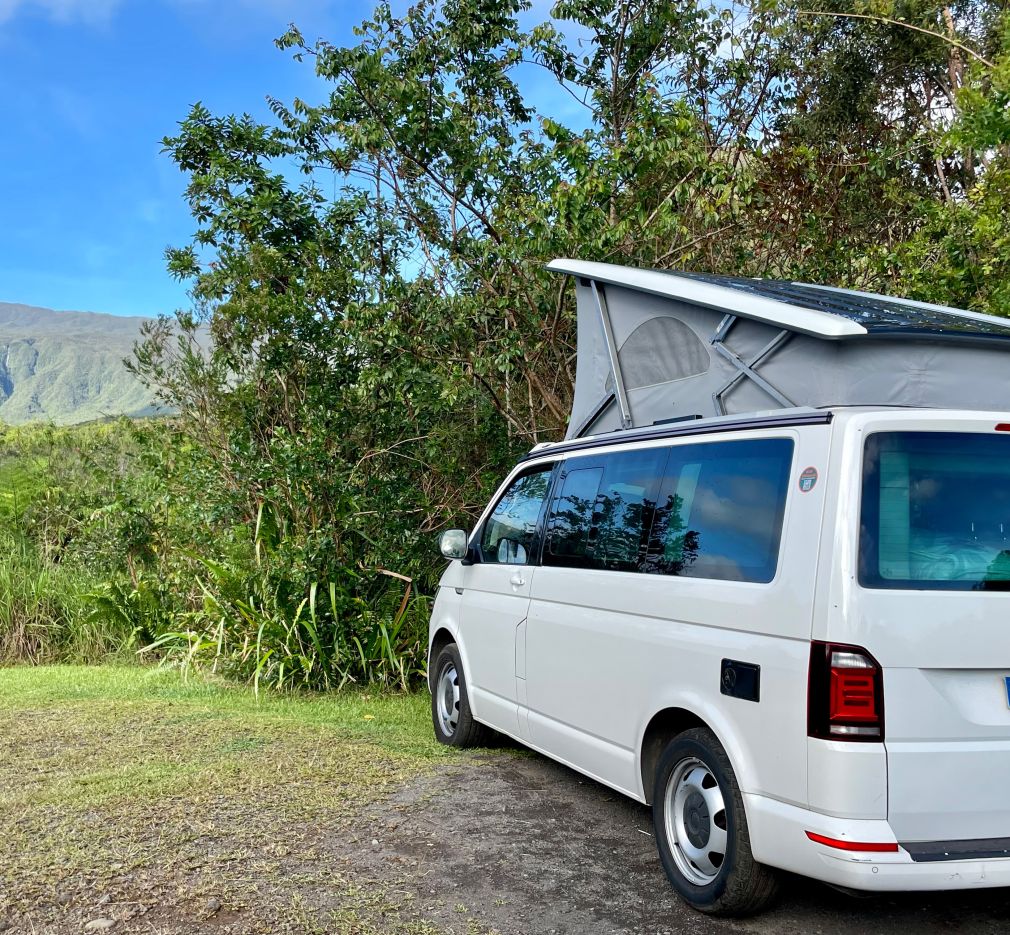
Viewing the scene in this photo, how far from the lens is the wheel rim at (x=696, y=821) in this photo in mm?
4062

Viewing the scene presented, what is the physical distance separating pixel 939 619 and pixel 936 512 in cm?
39

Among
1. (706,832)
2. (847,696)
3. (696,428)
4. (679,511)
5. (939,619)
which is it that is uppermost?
(696,428)

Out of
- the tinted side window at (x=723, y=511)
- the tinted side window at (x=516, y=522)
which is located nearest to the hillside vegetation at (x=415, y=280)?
the tinted side window at (x=516, y=522)

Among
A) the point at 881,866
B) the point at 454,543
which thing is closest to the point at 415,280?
the point at 454,543

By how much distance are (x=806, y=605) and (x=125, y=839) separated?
3432mm

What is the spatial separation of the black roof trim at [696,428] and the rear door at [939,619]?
0.26 metres

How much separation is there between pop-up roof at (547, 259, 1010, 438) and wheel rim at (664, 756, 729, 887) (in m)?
1.59

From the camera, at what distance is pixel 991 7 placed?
1591 cm

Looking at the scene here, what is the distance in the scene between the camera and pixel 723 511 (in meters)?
4.21

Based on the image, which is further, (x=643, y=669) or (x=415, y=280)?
(x=415, y=280)

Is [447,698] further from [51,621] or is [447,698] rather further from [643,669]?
[51,621]

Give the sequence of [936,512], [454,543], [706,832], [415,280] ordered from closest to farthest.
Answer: [936,512] < [706,832] < [454,543] < [415,280]

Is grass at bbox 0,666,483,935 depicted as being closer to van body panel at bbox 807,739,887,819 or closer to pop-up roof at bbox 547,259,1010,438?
van body panel at bbox 807,739,887,819

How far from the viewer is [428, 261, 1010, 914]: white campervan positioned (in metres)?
3.41
